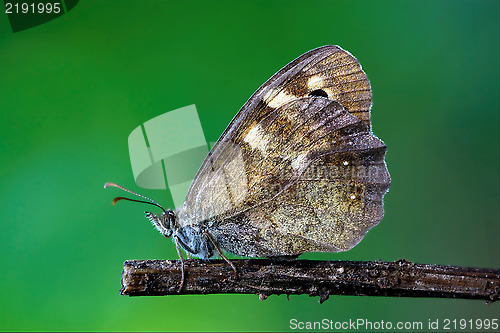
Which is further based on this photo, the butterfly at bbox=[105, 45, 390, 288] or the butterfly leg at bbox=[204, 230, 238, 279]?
the butterfly at bbox=[105, 45, 390, 288]

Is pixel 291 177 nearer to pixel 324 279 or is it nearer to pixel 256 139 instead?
pixel 256 139

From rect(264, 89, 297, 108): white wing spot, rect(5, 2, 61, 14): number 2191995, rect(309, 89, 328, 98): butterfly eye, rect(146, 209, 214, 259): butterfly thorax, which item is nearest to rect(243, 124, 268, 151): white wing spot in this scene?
rect(264, 89, 297, 108): white wing spot

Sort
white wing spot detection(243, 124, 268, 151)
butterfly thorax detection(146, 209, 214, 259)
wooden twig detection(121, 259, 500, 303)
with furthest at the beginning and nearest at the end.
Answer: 1. white wing spot detection(243, 124, 268, 151)
2. butterfly thorax detection(146, 209, 214, 259)
3. wooden twig detection(121, 259, 500, 303)

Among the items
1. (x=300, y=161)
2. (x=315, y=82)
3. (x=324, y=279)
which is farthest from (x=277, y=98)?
(x=324, y=279)

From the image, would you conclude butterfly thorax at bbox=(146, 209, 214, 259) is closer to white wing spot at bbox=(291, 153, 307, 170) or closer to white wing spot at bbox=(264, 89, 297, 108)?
white wing spot at bbox=(291, 153, 307, 170)

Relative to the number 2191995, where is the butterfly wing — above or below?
below

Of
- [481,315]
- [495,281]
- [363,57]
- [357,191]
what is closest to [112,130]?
[357,191]

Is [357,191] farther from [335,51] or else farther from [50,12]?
[50,12]
